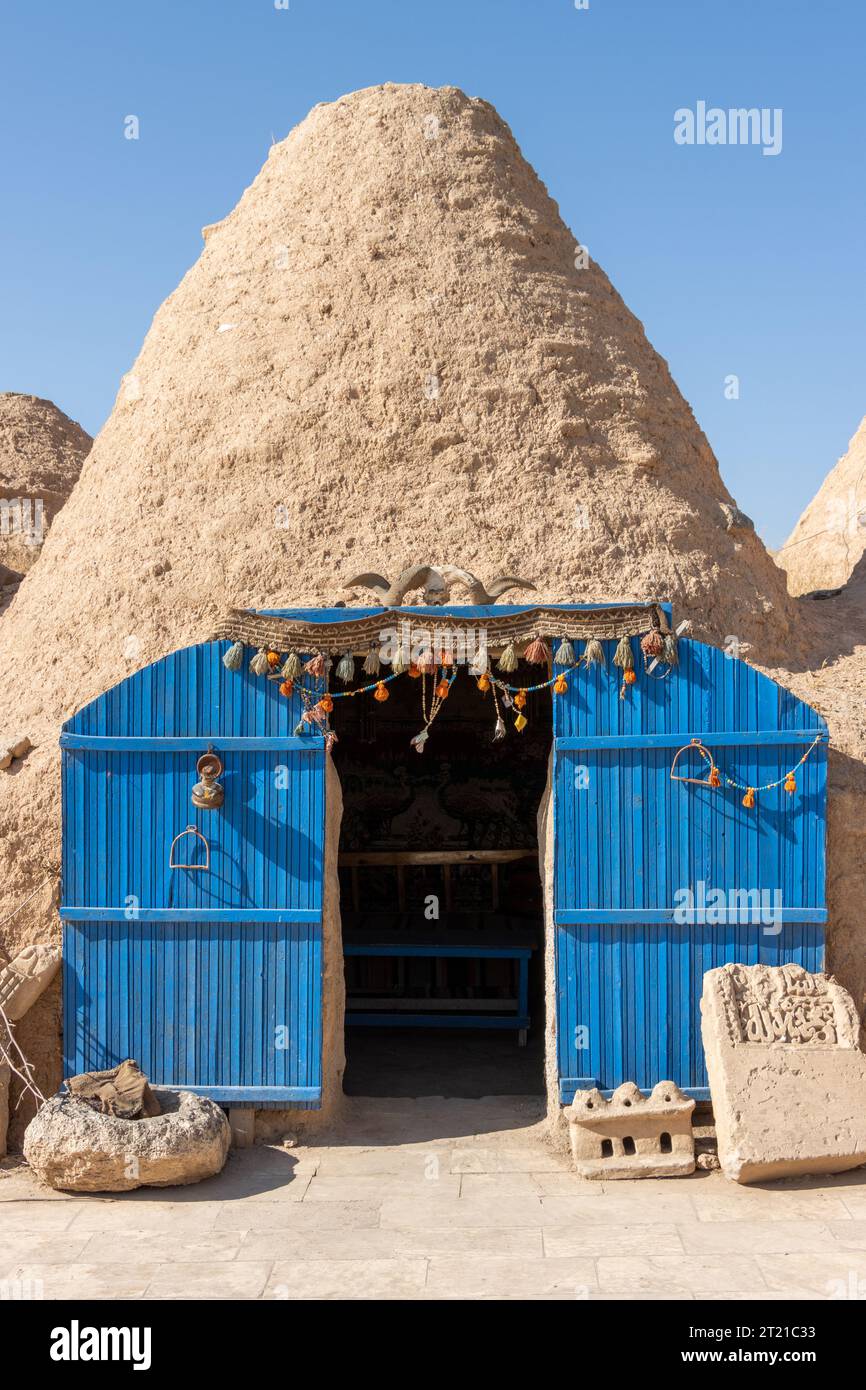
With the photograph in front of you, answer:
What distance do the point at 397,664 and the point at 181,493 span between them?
170 inches

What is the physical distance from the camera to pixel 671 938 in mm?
9922

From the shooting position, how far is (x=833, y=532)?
66.8ft

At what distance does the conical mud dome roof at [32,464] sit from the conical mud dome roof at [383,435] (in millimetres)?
8418

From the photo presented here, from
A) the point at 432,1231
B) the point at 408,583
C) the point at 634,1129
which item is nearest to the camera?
the point at 432,1231

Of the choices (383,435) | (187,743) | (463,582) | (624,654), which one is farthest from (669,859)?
(383,435)

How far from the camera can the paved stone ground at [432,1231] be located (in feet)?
24.4

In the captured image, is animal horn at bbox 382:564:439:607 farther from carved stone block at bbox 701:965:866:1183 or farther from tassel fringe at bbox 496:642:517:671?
carved stone block at bbox 701:965:866:1183

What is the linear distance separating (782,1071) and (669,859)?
1734mm

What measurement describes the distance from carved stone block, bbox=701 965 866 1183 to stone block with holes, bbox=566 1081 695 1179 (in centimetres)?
31

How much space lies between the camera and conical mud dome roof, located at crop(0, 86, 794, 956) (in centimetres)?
1256

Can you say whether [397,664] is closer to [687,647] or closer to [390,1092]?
[687,647]

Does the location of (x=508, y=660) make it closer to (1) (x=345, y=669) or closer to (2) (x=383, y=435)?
(1) (x=345, y=669)

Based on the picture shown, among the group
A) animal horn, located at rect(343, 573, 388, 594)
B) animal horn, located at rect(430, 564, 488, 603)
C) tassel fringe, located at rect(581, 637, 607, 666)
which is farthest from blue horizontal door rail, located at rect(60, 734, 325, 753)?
tassel fringe, located at rect(581, 637, 607, 666)

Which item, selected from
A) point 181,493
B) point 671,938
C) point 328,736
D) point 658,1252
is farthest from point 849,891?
point 181,493
